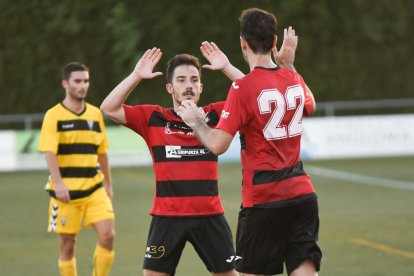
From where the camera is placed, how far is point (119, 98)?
22.0 ft

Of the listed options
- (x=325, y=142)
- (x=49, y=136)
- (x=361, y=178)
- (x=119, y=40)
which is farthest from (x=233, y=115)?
(x=119, y=40)

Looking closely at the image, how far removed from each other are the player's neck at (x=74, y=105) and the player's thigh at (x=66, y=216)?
85cm

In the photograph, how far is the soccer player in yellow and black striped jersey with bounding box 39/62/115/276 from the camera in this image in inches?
346

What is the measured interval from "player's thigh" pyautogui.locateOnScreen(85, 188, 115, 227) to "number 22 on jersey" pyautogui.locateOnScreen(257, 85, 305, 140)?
339cm

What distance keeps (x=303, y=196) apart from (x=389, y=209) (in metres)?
9.05

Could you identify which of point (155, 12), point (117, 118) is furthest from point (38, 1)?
point (117, 118)

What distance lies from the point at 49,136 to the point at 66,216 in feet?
2.44

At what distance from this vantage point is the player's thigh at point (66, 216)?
891 cm

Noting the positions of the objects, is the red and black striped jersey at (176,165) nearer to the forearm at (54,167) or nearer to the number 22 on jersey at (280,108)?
the number 22 on jersey at (280,108)

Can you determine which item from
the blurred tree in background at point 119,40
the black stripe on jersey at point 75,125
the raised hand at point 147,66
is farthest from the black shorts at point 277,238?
the blurred tree in background at point 119,40

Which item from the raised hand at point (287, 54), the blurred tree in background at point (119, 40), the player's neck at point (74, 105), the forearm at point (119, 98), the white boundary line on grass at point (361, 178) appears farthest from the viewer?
the blurred tree in background at point (119, 40)

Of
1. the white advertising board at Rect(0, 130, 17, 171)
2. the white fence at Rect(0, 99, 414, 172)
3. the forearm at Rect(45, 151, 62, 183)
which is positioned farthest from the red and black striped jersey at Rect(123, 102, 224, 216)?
the white advertising board at Rect(0, 130, 17, 171)

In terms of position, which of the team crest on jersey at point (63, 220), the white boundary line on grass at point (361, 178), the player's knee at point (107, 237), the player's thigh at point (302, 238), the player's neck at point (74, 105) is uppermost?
the player's neck at point (74, 105)

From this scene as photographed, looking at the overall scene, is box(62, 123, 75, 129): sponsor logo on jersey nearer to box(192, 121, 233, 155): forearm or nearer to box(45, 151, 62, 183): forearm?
box(45, 151, 62, 183): forearm
